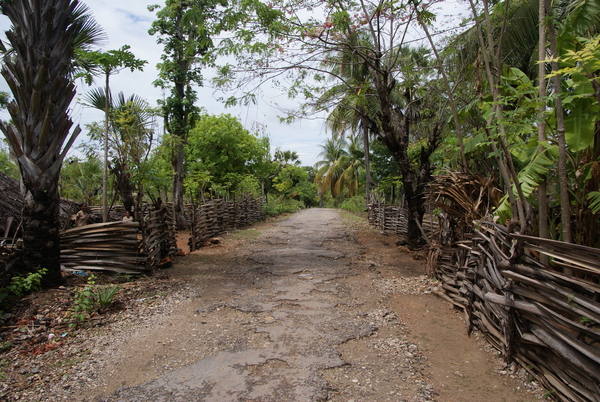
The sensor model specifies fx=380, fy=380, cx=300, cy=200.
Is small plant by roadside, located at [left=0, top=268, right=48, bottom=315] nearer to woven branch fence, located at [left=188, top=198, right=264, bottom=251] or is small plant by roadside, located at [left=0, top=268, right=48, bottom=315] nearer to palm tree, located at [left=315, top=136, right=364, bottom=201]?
woven branch fence, located at [left=188, top=198, right=264, bottom=251]

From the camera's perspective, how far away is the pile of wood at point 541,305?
245 centimetres

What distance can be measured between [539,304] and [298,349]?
2.06m

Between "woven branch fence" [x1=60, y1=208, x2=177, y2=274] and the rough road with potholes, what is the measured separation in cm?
101

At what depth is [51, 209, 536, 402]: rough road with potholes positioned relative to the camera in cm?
290

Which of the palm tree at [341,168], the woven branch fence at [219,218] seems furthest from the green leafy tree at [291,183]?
the woven branch fence at [219,218]

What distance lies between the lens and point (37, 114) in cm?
527

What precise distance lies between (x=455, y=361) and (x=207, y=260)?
6025mm

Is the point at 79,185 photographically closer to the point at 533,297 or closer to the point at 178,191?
the point at 178,191

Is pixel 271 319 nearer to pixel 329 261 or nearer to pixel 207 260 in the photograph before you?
pixel 329 261

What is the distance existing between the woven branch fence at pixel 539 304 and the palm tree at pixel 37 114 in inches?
216

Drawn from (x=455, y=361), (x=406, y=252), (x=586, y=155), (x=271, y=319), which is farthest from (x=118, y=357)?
(x=406, y=252)

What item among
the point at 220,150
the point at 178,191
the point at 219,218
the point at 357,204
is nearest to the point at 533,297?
the point at 219,218

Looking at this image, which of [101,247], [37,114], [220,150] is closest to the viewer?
[37,114]

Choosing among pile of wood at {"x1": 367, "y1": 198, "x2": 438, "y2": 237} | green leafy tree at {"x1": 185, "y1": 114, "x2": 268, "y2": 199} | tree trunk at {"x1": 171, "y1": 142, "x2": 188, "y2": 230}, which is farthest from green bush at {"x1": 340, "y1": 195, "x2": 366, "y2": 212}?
tree trunk at {"x1": 171, "y1": 142, "x2": 188, "y2": 230}
